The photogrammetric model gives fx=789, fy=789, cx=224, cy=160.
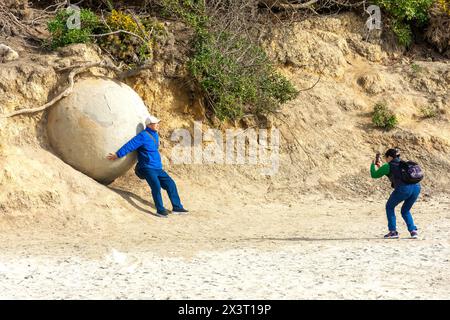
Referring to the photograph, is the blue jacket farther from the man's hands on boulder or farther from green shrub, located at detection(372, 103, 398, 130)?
green shrub, located at detection(372, 103, 398, 130)

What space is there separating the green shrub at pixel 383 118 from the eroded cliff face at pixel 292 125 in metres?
0.16

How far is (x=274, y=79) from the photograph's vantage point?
14930mm

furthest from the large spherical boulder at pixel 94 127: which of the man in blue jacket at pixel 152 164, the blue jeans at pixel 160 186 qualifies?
the blue jeans at pixel 160 186

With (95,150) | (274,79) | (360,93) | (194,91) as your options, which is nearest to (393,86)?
(360,93)

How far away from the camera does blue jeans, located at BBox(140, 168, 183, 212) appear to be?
1215 cm

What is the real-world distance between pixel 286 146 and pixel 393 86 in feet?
10.1

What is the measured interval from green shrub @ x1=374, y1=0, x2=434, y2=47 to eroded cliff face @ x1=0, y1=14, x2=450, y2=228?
41 cm

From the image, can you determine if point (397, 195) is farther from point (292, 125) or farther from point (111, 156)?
point (292, 125)

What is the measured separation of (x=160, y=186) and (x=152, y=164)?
A: 0.38 metres

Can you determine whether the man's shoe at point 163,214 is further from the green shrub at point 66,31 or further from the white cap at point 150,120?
the green shrub at point 66,31

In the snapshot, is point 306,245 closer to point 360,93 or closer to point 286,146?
point 286,146

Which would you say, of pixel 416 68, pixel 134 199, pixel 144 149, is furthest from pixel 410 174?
pixel 416 68

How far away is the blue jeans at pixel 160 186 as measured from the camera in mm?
12148

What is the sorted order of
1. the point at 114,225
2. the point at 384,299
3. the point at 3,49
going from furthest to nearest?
the point at 3,49 → the point at 114,225 → the point at 384,299
